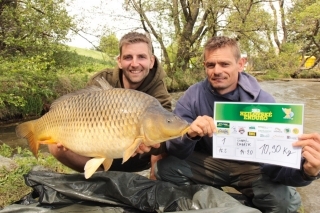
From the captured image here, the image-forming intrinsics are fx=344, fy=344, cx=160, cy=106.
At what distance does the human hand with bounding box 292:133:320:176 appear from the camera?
138cm

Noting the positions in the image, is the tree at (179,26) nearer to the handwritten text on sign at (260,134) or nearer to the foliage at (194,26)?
the foliage at (194,26)

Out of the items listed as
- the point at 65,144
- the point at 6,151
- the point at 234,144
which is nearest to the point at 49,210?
the point at 65,144

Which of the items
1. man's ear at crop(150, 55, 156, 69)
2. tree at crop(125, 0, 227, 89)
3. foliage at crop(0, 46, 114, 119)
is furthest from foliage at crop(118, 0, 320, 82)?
man's ear at crop(150, 55, 156, 69)

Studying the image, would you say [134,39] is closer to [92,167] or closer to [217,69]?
[217,69]

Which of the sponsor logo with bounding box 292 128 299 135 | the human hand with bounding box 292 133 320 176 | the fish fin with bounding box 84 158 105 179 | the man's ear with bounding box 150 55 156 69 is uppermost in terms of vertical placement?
the man's ear with bounding box 150 55 156 69

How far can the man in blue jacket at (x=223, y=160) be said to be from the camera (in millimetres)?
1751

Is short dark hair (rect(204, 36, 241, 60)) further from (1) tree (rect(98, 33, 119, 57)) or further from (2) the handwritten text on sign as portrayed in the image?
(1) tree (rect(98, 33, 119, 57))

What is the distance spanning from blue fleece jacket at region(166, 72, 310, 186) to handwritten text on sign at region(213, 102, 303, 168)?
0.53ft

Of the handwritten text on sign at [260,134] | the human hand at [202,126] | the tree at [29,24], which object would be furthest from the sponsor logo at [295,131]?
the tree at [29,24]

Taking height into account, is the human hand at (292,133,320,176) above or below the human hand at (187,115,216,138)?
below

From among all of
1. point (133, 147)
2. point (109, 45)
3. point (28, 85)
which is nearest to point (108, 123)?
point (133, 147)

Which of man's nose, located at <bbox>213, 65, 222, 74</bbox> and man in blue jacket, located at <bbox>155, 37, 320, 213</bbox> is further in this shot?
man's nose, located at <bbox>213, 65, 222, 74</bbox>

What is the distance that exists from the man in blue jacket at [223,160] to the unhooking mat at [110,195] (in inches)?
8.8

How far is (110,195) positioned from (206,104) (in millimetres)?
726
